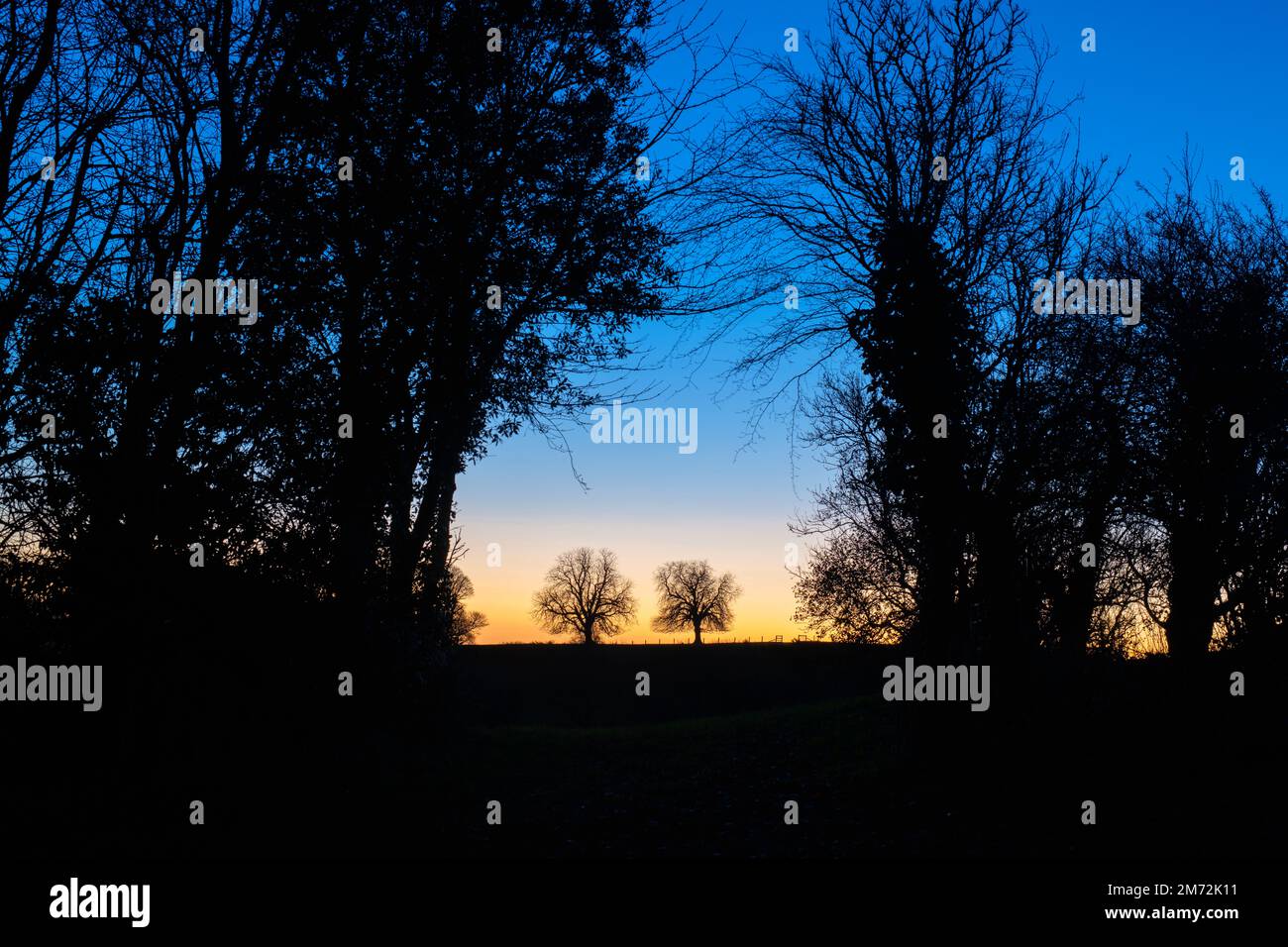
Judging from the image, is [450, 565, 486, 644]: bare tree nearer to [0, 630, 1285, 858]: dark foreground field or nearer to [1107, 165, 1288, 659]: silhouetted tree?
[0, 630, 1285, 858]: dark foreground field

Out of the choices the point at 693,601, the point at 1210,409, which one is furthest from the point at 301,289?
the point at 693,601

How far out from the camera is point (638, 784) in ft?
48.1

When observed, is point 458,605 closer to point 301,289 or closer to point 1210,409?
point 301,289

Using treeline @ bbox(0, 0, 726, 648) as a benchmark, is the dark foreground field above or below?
below

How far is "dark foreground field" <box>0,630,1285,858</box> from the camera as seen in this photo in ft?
29.7

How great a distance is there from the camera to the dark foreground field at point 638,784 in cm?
904

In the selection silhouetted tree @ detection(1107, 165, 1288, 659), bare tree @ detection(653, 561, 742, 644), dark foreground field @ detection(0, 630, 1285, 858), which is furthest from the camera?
bare tree @ detection(653, 561, 742, 644)

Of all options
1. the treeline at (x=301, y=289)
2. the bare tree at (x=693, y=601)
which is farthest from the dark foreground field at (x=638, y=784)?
the bare tree at (x=693, y=601)

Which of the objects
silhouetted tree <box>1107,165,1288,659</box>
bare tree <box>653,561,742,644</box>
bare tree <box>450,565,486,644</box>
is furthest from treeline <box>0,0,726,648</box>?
bare tree <box>653,561,742,644</box>

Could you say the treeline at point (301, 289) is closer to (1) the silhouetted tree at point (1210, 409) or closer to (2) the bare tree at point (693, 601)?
(1) the silhouetted tree at point (1210, 409)
